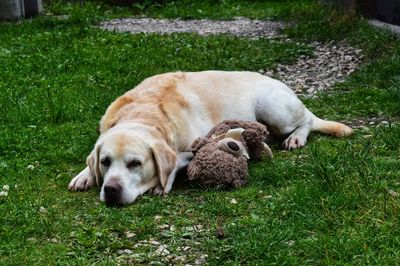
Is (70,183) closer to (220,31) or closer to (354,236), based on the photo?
(354,236)

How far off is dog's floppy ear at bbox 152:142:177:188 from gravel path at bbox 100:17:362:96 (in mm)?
3852

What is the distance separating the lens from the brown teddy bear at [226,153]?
596 cm

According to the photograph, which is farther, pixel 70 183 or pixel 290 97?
pixel 290 97

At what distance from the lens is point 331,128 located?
740 centimetres

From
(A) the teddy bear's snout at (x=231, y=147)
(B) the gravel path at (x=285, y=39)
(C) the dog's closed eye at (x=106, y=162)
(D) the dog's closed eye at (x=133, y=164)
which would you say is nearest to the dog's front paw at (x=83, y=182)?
(C) the dog's closed eye at (x=106, y=162)

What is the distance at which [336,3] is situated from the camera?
14391mm

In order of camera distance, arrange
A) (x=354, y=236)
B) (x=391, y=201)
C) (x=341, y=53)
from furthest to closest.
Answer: (x=341, y=53)
(x=391, y=201)
(x=354, y=236)

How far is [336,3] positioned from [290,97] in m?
7.48

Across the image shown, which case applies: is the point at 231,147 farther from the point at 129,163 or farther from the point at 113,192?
the point at 113,192

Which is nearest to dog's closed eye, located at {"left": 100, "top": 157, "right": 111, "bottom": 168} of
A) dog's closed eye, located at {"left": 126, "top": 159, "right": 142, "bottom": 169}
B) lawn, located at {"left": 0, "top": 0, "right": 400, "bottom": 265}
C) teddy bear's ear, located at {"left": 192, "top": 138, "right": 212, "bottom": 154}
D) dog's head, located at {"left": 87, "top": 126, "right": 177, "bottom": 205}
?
dog's head, located at {"left": 87, "top": 126, "right": 177, "bottom": 205}

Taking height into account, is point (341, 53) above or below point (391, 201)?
below

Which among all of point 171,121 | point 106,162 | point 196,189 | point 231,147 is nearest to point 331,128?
point 231,147

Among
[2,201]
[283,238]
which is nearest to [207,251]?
[283,238]

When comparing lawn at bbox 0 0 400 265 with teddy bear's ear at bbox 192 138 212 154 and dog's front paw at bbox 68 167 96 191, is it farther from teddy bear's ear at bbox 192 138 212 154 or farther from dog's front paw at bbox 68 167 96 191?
teddy bear's ear at bbox 192 138 212 154
